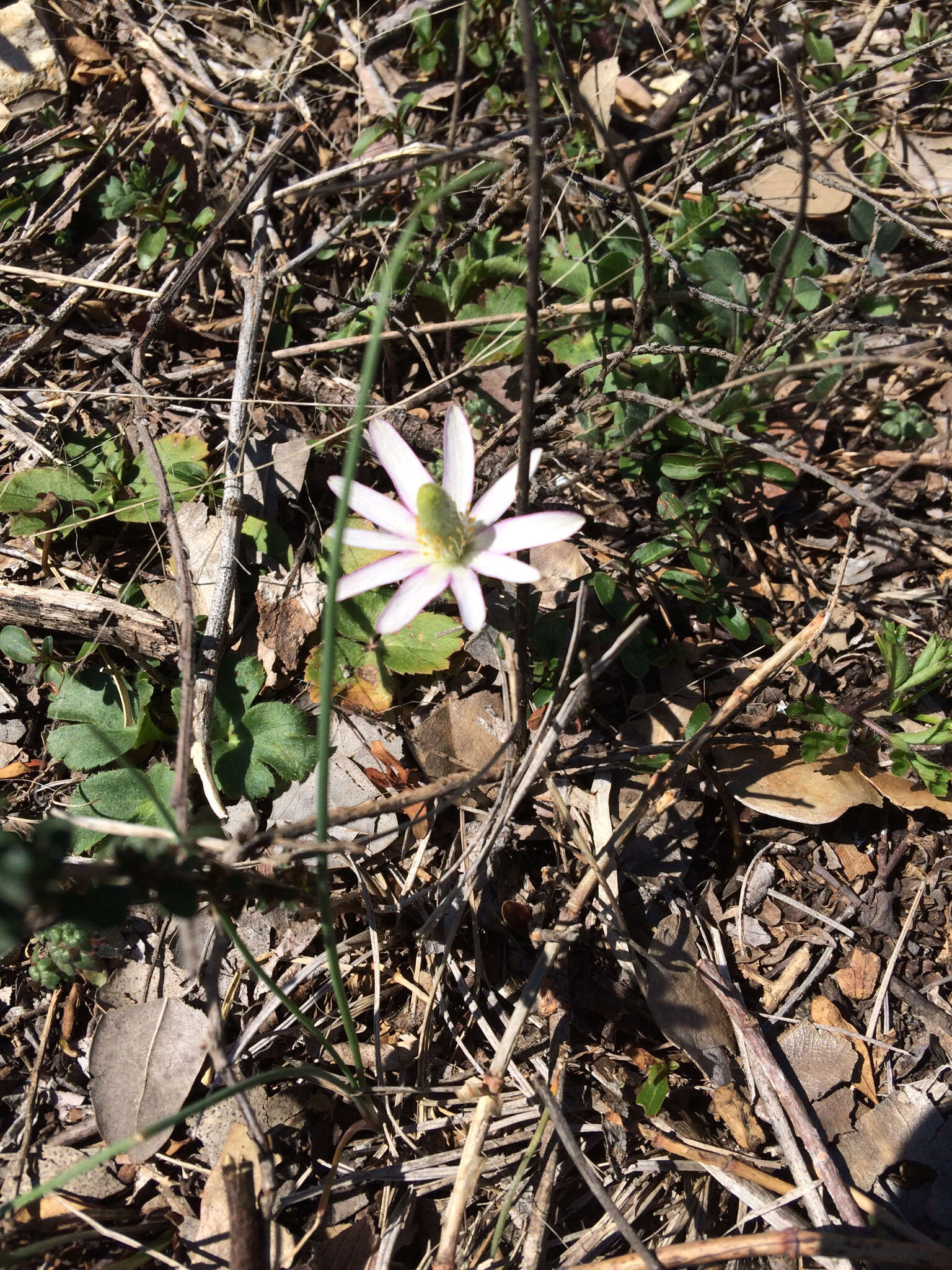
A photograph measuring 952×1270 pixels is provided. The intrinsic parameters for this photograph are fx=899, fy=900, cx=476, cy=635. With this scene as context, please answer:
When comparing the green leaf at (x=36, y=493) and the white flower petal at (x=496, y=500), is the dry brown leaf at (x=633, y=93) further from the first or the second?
the green leaf at (x=36, y=493)

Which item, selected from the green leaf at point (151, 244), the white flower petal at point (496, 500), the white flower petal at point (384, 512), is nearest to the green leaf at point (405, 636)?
the white flower petal at point (384, 512)

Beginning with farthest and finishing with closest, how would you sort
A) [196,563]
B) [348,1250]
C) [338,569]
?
[196,563], [348,1250], [338,569]

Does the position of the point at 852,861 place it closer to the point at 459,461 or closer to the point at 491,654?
the point at 491,654

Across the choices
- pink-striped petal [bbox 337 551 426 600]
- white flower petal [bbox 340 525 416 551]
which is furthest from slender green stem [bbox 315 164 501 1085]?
white flower petal [bbox 340 525 416 551]

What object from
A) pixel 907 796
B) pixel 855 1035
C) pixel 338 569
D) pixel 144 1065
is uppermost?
pixel 338 569

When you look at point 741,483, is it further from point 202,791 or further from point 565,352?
point 202,791

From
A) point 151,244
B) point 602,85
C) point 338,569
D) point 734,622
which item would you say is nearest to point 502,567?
point 338,569
